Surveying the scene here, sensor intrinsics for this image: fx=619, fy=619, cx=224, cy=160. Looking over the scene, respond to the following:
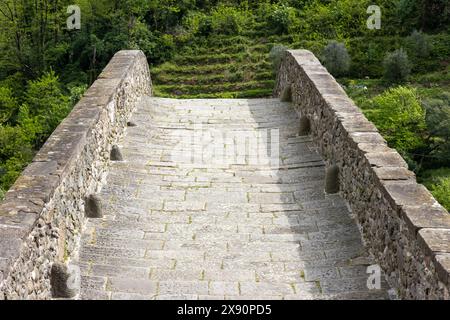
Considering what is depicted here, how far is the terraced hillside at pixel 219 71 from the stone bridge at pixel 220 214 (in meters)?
18.5

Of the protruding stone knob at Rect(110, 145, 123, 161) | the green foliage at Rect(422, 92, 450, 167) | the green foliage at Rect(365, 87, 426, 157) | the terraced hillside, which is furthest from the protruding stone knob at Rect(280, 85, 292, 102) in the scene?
the terraced hillside

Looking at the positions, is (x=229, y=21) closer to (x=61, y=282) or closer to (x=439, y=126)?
(x=439, y=126)

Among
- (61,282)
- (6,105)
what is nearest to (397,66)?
(6,105)

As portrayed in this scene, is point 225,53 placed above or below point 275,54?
below

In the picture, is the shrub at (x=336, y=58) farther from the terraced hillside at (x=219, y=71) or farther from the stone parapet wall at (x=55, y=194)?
the stone parapet wall at (x=55, y=194)

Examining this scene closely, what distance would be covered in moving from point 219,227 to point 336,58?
71.9 ft

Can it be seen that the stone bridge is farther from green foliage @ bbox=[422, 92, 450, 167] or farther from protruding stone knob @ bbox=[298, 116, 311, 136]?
green foliage @ bbox=[422, 92, 450, 167]

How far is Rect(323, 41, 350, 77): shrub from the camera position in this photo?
26859mm

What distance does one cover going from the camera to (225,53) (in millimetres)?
30000

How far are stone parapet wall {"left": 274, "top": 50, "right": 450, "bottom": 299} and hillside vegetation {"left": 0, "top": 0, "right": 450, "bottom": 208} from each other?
659 inches

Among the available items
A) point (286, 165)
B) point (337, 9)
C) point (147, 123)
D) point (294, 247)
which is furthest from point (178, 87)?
point (294, 247)

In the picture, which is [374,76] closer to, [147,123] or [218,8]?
[218,8]

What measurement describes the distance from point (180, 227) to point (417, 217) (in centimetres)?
254

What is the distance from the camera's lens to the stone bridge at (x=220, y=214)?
4.57m
